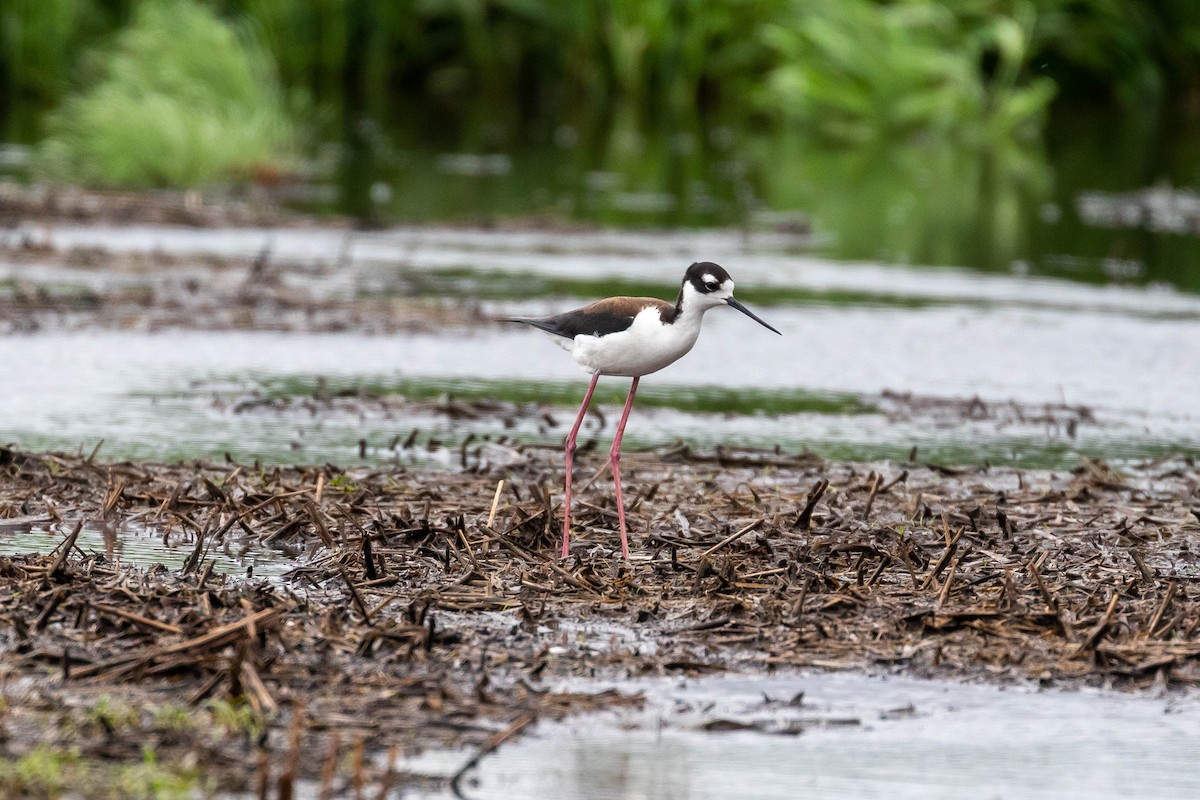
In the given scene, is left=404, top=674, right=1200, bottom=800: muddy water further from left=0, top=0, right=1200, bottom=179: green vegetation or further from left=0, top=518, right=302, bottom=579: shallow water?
left=0, top=0, right=1200, bottom=179: green vegetation

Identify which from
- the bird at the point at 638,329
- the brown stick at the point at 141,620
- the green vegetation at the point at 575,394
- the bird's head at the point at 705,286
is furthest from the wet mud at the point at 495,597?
the green vegetation at the point at 575,394

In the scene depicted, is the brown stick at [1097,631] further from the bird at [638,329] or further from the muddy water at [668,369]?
the muddy water at [668,369]

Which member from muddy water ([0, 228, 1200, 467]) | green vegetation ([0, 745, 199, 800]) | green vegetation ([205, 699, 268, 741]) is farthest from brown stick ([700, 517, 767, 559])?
green vegetation ([0, 745, 199, 800])

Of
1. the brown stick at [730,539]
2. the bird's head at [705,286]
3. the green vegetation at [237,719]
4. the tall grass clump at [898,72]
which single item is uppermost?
the tall grass clump at [898,72]

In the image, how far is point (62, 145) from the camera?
2175 cm

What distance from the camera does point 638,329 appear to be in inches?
269

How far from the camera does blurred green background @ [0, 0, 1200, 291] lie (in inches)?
816

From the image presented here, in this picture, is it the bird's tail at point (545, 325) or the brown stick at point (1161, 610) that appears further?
the bird's tail at point (545, 325)

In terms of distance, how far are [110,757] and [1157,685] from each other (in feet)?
9.63

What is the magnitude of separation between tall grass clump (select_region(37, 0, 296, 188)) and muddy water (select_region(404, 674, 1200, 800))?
16.5 metres

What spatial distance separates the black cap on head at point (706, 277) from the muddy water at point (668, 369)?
7.41 feet

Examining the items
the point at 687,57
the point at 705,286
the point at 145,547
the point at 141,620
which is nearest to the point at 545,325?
the point at 705,286

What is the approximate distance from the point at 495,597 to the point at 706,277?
1377 millimetres

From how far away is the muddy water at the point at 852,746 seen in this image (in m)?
→ 4.70
